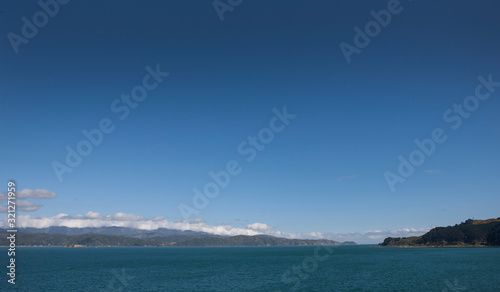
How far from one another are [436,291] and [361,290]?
12482 millimetres

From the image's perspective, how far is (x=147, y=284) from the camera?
69812 mm

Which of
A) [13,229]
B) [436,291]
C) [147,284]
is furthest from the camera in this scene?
[147,284]

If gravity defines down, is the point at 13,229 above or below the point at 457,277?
above

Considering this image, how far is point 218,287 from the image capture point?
2554 inches

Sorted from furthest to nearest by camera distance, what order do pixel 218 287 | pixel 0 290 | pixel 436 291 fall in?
pixel 218 287 < pixel 0 290 < pixel 436 291

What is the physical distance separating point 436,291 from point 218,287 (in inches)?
1599

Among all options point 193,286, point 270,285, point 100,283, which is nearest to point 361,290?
point 270,285

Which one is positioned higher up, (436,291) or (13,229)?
(13,229)

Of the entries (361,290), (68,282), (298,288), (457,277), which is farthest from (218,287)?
(457,277)

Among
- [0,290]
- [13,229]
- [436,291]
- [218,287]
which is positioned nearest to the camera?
[13,229]

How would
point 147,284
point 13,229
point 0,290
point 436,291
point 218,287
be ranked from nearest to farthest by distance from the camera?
point 13,229, point 436,291, point 0,290, point 218,287, point 147,284

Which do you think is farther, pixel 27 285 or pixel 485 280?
pixel 27 285

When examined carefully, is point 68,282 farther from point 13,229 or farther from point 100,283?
point 13,229

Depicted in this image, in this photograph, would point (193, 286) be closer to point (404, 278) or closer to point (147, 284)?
point (147, 284)
